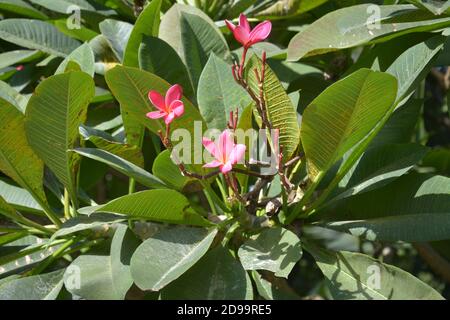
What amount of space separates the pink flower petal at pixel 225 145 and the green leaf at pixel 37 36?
0.62 metres

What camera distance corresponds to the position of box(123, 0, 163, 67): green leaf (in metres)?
1.30

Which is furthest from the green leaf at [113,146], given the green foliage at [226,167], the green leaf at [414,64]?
the green leaf at [414,64]

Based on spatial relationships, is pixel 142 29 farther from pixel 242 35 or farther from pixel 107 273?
pixel 107 273

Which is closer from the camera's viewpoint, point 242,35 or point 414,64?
point 242,35

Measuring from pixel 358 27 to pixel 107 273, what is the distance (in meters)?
0.54

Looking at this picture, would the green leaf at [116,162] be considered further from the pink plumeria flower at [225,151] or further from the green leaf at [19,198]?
the green leaf at [19,198]

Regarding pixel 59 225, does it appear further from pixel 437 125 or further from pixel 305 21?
pixel 437 125

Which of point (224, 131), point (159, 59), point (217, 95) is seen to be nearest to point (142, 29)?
point (159, 59)

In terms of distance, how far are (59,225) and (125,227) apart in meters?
0.14

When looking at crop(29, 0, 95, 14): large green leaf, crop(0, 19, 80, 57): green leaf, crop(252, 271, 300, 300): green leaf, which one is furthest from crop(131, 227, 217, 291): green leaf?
crop(29, 0, 95, 14): large green leaf

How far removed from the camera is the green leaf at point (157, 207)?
1.08 metres

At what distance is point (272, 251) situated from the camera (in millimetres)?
1113

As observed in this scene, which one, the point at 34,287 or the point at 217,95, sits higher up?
the point at 217,95

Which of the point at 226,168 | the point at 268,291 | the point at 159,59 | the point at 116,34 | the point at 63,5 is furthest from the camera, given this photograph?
the point at 63,5
